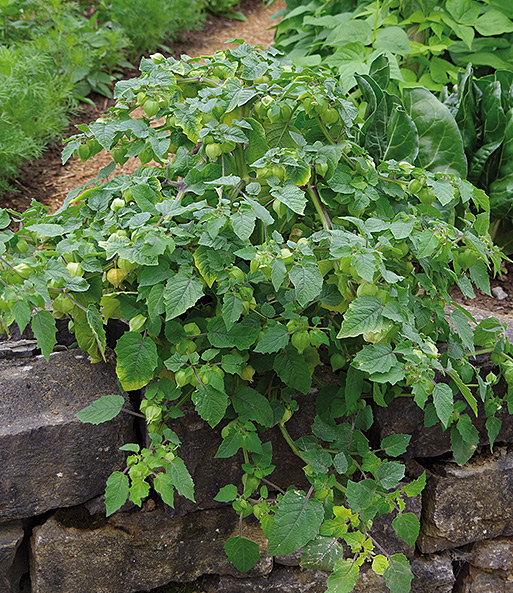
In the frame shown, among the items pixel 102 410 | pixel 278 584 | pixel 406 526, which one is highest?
pixel 102 410

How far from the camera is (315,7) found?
369cm

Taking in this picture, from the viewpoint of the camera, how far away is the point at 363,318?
1.35 meters

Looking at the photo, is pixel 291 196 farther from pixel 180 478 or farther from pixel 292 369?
pixel 180 478

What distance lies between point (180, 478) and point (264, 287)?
53 centimetres

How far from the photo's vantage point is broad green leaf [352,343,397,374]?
1.32m

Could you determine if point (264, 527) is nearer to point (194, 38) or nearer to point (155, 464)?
point (155, 464)

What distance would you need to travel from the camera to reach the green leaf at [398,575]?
57.7 inches

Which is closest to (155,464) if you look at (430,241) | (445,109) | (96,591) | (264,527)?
(264,527)

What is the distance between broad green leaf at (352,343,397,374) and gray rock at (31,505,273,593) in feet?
2.37

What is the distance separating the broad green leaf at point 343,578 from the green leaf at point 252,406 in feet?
1.23

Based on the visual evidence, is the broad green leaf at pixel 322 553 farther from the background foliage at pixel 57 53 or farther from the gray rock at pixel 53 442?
the background foliage at pixel 57 53

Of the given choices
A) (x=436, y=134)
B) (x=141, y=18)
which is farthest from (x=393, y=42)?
(x=141, y=18)

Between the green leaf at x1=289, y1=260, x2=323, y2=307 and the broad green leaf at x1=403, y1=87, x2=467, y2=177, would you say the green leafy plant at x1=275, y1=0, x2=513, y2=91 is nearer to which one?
the broad green leaf at x1=403, y1=87, x2=467, y2=177

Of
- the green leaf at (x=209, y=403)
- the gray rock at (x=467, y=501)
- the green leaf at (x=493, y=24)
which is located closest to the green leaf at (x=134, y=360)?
the green leaf at (x=209, y=403)
